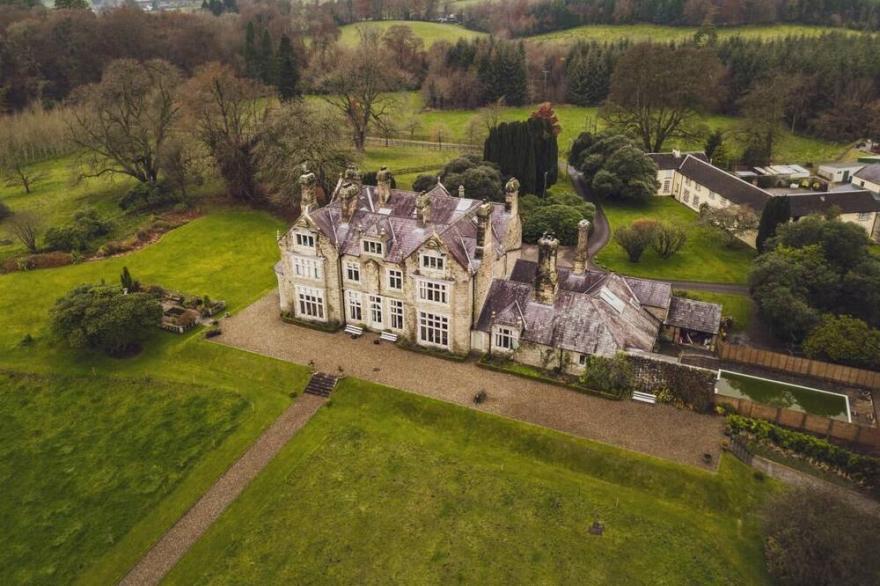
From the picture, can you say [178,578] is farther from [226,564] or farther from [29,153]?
[29,153]

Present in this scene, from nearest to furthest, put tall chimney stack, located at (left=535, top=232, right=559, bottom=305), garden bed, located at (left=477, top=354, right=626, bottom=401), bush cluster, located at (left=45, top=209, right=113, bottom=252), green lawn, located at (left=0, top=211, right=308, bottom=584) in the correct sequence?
1. green lawn, located at (left=0, top=211, right=308, bottom=584)
2. garden bed, located at (left=477, top=354, right=626, bottom=401)
3. tall chimney stack, located at (left=535, top=232, right=559, bottom=305)
4. bush cluster, located at (left=45, top=209, right=113, bottom=252)

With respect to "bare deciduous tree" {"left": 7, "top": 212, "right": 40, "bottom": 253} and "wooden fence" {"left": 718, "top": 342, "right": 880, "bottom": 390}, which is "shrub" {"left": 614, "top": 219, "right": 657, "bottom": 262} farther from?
"bare deciduous tree" {"left": 7, "top": 212, "right": 40, "bottom": 253}

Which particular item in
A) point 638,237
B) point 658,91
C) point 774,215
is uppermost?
point 658,91

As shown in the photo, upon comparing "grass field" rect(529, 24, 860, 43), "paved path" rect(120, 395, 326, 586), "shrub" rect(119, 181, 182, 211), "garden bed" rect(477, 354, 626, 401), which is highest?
"grass field" rect(529, 24, 860, 43)

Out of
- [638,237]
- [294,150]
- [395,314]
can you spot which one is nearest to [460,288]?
[395,314]

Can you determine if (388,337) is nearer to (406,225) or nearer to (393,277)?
(393,277)

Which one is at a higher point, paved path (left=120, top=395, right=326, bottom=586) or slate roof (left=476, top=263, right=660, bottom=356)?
slate roof (left=476, top=263, right=660, bottom=356)

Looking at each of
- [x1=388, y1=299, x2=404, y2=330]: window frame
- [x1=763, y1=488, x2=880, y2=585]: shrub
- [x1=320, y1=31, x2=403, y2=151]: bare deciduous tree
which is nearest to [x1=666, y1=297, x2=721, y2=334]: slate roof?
[x1=763, y1=488, x2=880, y2=585]: shrub

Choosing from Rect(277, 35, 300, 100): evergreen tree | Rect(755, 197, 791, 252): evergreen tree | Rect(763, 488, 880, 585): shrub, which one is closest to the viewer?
Rect(763, 488, 880, 585): shrub
